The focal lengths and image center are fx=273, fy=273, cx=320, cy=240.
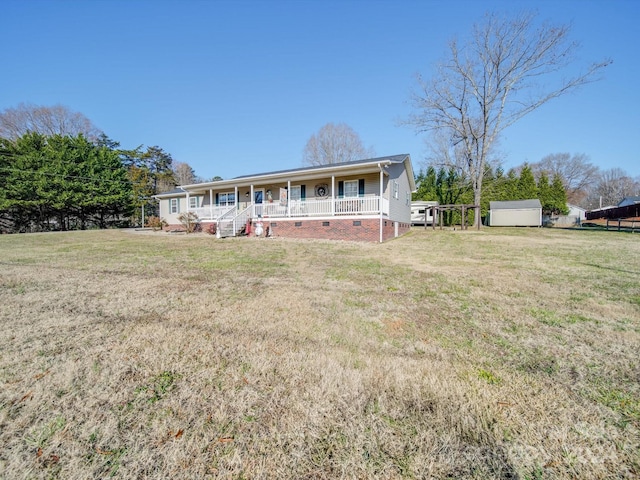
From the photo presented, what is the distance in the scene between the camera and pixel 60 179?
1018 inches

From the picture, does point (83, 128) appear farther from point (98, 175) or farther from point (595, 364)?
point (595, 364)

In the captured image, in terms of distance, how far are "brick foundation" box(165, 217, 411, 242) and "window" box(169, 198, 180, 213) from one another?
11748mm

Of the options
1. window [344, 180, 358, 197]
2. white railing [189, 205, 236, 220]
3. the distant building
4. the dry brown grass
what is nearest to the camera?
the dry brown grass

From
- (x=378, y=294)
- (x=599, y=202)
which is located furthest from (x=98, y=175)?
(x=599, y=202)

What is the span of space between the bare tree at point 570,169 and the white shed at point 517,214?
32.2 metres

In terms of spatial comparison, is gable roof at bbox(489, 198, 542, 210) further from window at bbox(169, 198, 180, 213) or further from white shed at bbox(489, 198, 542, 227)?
window at bbox(169, 198, 180, 213)

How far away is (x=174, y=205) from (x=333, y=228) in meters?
16.8

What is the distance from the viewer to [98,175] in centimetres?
2839

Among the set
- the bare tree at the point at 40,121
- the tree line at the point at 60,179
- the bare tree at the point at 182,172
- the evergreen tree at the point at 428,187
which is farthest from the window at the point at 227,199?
the bare tree at the point at 182,172

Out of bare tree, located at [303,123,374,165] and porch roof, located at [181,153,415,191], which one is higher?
bare tree, located at [303,123,374,165]

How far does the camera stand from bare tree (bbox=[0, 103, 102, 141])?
31.0 m

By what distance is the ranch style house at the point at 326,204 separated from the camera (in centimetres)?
1347

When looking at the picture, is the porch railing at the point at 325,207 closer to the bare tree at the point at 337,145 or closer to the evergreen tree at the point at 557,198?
the bare tree at the point at 337,145


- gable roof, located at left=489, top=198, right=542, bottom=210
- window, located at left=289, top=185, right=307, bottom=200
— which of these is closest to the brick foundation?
window, located at left=289, top=185, right=307, bottom=200
